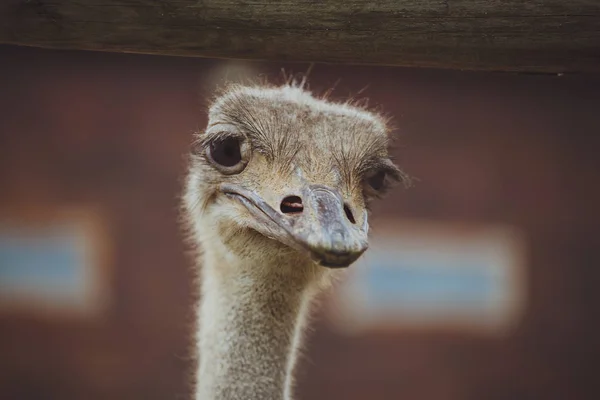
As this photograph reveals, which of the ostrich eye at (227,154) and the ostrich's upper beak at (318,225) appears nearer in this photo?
the ostrich's upper beak at (318,225)

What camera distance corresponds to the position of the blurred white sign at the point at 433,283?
25.6ft

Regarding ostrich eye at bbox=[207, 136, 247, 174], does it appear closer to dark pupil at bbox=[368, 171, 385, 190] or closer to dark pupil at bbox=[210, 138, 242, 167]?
dark pupil at bbox=[210, 138, 242, 167]

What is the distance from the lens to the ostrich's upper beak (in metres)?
1.76

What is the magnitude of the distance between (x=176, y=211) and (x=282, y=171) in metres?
5.61

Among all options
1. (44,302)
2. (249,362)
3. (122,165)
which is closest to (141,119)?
(122,165)

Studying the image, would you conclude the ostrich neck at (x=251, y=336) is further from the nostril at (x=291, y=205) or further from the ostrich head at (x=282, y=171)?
the nostril at (x=291, y=205)

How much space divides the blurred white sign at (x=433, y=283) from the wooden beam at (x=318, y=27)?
5941 mm

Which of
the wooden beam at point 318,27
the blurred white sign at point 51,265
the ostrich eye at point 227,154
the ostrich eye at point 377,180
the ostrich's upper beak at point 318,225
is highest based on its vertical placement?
the blurred white sign at point 51,265

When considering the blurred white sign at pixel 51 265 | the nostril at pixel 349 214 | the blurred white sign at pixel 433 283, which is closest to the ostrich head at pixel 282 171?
the nostril at pixel 349 214

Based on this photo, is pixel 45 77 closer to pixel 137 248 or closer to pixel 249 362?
pixel 137 248

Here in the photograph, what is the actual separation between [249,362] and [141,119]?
5883 mm

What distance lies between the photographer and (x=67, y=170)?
7992 millimetres

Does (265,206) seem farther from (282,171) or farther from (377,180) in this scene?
(377,180)

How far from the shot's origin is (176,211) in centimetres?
767
